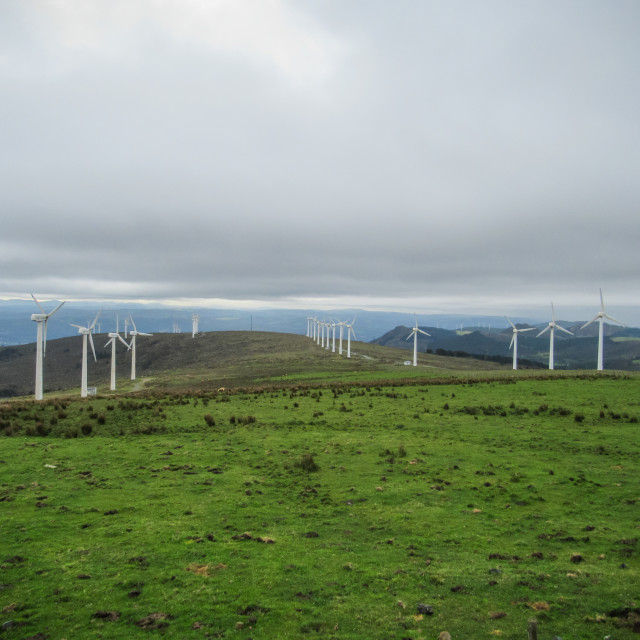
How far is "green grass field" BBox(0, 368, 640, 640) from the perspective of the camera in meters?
8.46

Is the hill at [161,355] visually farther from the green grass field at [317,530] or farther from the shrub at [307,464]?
the shrub at [307,464]

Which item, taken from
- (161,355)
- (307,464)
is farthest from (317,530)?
(161,355)

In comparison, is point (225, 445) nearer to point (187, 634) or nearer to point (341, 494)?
point (341, 494)

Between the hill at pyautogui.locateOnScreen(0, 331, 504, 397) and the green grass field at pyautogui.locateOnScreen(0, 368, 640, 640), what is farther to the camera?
the hill at pyautogui.locateOnScreen(0, 331, 504, 397)

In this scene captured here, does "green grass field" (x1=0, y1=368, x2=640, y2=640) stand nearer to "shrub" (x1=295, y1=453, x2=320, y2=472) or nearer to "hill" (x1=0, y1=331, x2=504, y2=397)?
"shrub" (x1=295, y1=453, x2=320, y2=472)

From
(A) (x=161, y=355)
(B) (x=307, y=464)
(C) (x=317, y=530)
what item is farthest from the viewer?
(A) (x=161, y=355)

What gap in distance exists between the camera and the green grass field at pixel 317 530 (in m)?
8.46

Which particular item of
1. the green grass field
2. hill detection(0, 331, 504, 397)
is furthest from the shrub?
hill detection(0, 331, 504, 397)

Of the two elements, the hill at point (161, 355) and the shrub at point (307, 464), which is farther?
the hill at point (161, 355)

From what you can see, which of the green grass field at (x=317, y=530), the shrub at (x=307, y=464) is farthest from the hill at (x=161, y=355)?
the shrub at (x=307, y=464)

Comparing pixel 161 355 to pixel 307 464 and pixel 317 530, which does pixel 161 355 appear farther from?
pixel 317 530

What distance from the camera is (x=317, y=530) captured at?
12.7 meters

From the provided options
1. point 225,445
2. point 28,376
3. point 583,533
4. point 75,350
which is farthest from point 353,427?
point 75,350

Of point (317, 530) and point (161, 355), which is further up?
point (317, 530)
